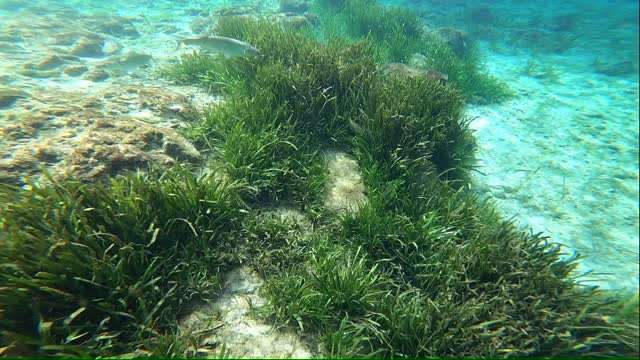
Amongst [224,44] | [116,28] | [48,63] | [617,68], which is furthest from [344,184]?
[617,68]

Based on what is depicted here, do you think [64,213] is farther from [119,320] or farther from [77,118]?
[77,118]

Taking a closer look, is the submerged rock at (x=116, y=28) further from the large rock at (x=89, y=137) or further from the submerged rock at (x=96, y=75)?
the large rock at (x=89, y=137)

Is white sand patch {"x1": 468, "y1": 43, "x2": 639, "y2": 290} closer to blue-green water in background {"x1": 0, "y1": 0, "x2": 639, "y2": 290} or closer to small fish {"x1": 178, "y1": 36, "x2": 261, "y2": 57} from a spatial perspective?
blue-green water in background {"x1": 0, "y1": 0, "x2": 639, "y2": 290}

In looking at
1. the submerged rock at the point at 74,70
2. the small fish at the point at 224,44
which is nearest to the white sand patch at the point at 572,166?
the small fish at the point at 224,44

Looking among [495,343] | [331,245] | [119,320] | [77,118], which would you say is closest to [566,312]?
[495,343]

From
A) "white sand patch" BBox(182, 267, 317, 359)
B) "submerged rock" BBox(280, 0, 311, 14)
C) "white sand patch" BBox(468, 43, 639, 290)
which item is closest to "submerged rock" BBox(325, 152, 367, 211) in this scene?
"white sand patch" BBox(182, 267, 317, 359)

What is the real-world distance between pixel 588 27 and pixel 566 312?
19100 mm

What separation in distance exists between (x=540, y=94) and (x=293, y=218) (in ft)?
32.9

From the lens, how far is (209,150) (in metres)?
4.50

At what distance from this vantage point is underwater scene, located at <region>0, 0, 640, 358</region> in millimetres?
2533

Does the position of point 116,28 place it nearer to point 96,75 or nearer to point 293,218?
point 96,75

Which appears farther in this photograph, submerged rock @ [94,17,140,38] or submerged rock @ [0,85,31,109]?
submerged rock @ [94,17,140,38]

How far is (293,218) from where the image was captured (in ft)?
12.3

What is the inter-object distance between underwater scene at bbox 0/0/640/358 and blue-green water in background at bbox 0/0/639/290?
78 mm
